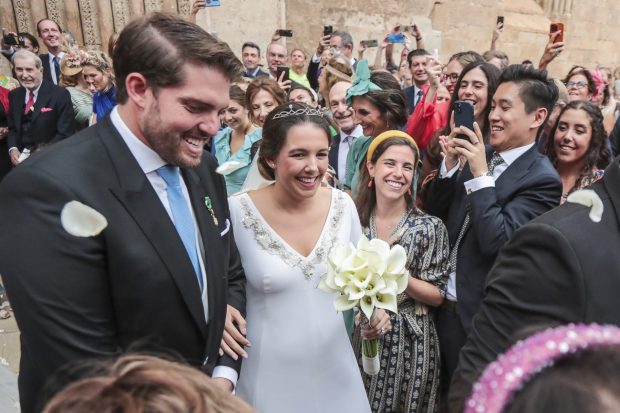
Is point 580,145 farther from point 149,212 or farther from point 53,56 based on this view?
point 53,56

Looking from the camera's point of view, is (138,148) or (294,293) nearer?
(138,148)

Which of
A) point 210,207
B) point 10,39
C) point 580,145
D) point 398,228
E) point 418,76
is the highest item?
point 10,39

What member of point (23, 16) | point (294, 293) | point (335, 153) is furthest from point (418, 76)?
point (23, 16)

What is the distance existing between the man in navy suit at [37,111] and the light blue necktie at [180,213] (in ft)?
16.4

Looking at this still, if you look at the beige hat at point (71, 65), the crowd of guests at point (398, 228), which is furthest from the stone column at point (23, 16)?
the crowd of guests at point (398, 228)

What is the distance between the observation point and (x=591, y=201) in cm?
117

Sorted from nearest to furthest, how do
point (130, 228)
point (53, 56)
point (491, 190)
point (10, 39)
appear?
point (130, 228)
point (491, 190)
point (10, 39)
point (53, 56)

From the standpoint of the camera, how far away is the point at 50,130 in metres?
5.75

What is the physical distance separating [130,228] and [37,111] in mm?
5359

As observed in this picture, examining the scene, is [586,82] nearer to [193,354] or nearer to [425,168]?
[425,168]

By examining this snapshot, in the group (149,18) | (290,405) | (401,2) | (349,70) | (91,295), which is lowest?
(290,405)

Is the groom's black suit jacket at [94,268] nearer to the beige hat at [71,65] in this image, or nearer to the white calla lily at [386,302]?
the white calla lily at [386,302]

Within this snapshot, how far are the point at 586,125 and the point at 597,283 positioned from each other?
7.97 ft

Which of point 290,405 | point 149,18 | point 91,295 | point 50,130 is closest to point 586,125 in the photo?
point 290,405
